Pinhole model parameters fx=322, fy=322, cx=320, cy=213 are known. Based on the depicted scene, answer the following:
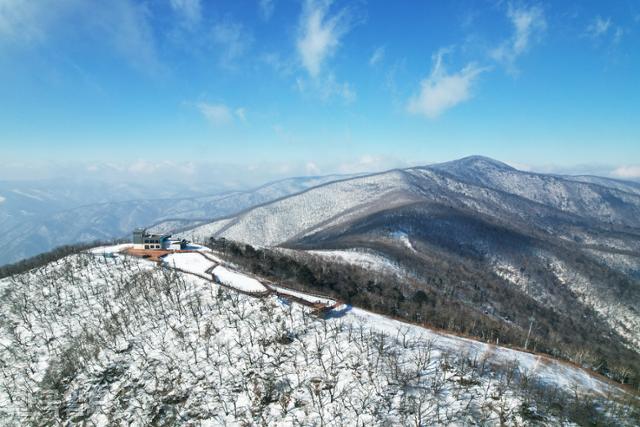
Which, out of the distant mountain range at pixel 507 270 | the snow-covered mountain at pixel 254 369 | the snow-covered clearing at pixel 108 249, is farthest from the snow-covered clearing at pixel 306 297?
the distant mountain range at pixel 507 270

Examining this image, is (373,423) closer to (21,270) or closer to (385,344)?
(385,344)

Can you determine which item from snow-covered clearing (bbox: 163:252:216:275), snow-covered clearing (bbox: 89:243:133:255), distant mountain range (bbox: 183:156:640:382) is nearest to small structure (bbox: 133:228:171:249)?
snow-covered clearing (bbox: 89:243:133:255)

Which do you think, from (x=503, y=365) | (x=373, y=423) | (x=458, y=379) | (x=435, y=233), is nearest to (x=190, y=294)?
(x=373, y=423)

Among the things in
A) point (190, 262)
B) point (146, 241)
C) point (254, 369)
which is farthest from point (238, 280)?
point (146, 241)

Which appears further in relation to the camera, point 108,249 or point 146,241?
point 108,249

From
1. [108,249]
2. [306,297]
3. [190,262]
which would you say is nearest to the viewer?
[306,297]

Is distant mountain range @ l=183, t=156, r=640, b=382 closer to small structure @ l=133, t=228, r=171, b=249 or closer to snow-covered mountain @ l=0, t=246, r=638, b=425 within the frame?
small structure @ l=133, t=228, r=171, b=249

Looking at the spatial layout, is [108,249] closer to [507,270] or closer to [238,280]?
[238,280]
